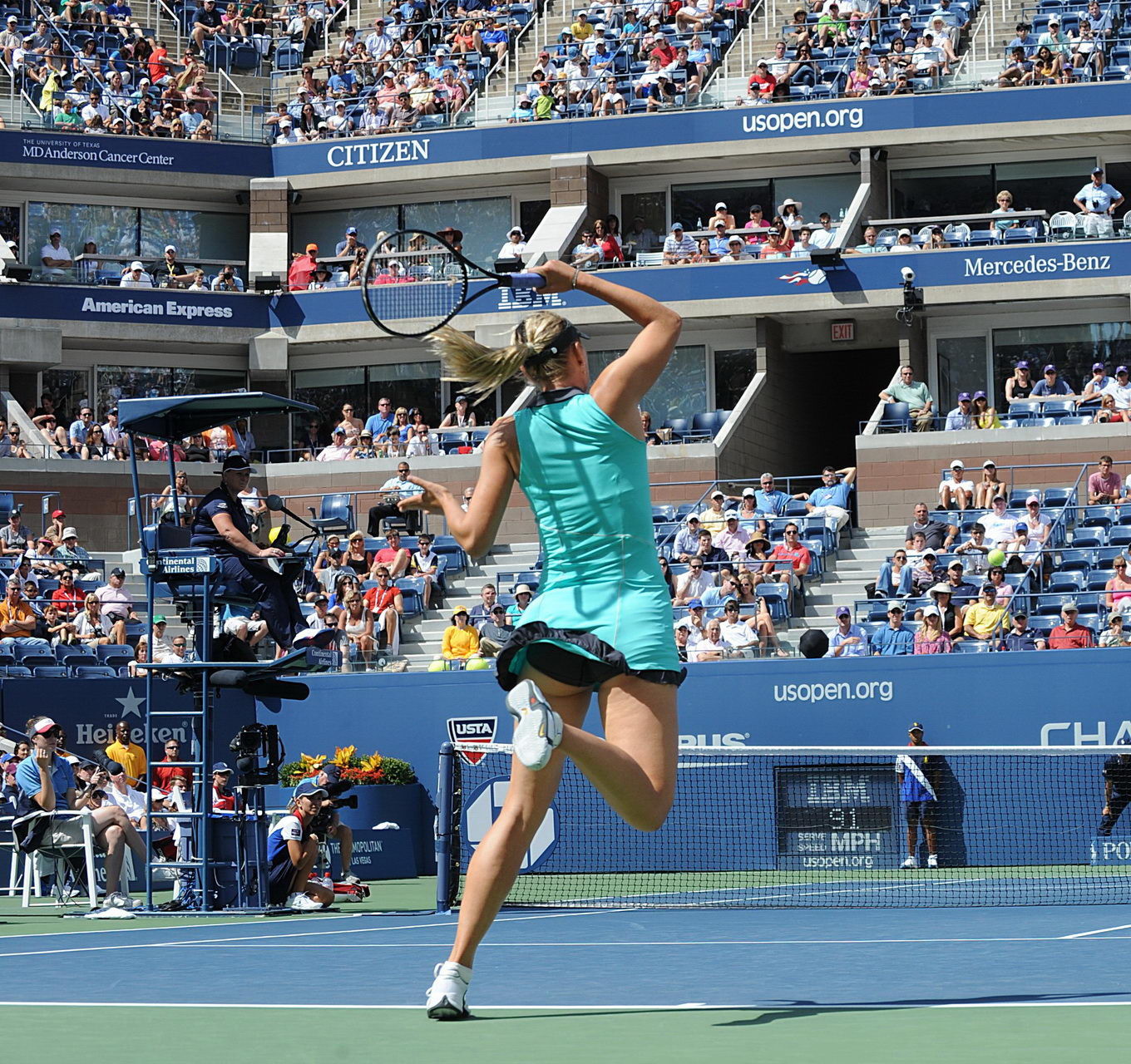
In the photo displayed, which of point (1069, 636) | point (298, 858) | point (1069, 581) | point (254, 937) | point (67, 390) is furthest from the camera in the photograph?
point (67, 390)

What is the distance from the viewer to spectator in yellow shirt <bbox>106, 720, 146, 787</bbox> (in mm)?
19391

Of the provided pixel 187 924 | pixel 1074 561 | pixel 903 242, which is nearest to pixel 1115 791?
pixel 1074 561

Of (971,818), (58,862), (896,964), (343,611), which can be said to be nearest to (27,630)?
(343,611)

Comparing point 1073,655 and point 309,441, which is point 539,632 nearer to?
point 1073,655

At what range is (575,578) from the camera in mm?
5891

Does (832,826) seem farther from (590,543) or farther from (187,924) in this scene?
(590,543)

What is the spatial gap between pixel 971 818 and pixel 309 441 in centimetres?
1906

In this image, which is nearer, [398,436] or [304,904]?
[304,904]

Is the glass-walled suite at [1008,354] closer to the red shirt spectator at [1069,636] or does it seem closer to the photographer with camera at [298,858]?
the red shirt spectator at [1069,636]

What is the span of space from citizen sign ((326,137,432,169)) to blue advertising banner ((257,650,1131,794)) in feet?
50.7

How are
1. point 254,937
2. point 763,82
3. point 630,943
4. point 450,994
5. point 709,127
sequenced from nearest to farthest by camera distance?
point 450,994 < point 630,943 < point 254,937 < point 763,82 < point 709,127

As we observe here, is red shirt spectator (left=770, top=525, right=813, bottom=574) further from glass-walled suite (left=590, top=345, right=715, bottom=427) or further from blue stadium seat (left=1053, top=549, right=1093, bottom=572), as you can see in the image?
glass-walled suite (left=590, top=345, right=715, bottom=427)

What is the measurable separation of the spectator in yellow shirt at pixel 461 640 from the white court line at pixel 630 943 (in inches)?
491

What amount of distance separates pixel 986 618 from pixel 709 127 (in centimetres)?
1520
